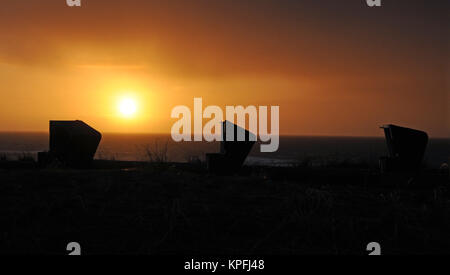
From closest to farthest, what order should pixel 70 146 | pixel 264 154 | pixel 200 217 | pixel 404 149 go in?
1. pixel 200 217
2. pixel 70 146
3. pixel 404 149
4. pixel 264 154

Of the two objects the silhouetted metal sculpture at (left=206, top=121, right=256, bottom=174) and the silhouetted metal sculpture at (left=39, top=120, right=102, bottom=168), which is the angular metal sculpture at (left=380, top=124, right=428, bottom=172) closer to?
the silhouetted metal sculpture at (left=206, top=121, right=256, bottom=174)

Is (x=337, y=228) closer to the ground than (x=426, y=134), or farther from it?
closer to the ground

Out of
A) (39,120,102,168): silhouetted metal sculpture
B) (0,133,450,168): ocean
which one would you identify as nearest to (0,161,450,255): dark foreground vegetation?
(0,133,450,168): ocean

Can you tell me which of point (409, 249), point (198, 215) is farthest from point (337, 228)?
point (198, 215)

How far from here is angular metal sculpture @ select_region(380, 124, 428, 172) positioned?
14.4m

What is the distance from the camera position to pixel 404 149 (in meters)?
14.5

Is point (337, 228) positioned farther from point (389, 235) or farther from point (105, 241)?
point (105, 241)

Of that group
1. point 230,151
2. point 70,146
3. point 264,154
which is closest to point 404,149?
point 230,151

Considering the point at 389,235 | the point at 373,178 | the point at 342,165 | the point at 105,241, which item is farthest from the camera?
the point at 342,165

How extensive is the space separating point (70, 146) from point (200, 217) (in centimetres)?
889

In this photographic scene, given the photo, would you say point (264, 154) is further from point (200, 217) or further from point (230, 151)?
point (200, 217)

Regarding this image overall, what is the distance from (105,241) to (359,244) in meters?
3.17

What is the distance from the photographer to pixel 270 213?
6.74m

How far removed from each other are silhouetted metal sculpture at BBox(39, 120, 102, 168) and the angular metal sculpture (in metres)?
9.03
